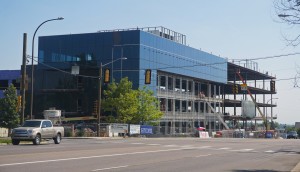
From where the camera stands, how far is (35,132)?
33.3 meters


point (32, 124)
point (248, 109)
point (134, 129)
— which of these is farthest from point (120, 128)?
point (248, 109)

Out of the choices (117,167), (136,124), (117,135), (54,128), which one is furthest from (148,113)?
(117,167)

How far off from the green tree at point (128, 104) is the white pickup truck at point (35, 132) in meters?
31.8

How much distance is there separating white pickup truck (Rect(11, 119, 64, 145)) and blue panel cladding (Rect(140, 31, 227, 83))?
45.3 meters

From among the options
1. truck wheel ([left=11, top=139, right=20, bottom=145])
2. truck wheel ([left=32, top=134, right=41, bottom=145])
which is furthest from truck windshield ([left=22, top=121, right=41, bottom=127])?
truck wheel ([left=11, top=139, right=20, bottom=145])

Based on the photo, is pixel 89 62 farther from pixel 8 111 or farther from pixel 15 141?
pixel 15 141

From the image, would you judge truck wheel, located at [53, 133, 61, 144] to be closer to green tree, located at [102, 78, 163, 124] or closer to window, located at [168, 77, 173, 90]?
green tree, located at [102, 78, 163, 124]

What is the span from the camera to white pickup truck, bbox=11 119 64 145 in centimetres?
3294

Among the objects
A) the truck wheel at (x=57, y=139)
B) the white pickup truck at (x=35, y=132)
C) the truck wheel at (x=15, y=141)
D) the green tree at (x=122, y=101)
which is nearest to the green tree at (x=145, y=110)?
the green tree at (x=122, y=101)

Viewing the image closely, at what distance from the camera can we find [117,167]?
1728 centimetres

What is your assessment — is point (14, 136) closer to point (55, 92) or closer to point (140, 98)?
point (140, 98)

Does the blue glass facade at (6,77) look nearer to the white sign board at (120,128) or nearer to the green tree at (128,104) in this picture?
the green tree at (128,104)

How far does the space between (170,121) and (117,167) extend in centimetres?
7261

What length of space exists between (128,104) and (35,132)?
115ft
